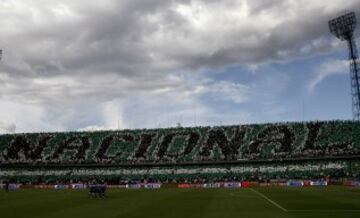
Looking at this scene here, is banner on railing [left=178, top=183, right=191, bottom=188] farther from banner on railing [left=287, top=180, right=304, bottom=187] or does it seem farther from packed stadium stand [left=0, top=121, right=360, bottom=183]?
banner on railing [left=287, top=180, right=304, bottom=187]

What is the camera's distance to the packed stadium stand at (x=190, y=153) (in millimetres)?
108000

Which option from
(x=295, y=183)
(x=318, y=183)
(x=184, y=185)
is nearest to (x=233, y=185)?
(x=184, y=185)

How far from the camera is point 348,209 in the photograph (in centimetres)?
3850

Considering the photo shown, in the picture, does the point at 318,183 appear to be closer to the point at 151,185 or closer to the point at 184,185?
the point at 184,185

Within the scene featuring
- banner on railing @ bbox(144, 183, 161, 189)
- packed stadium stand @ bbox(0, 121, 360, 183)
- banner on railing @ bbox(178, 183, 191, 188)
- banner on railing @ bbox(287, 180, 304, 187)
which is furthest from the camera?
packed stadium stand @ bbox(0, 121, 360, 183)

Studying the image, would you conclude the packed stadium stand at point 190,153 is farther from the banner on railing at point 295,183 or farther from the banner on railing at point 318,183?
the banner on railing at point 295,183

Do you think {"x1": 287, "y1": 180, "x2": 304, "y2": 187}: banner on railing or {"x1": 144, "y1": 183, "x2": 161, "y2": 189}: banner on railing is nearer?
{"x1": 287, "y1": 180, "x2": 304, "y2": 187}: banner on railing

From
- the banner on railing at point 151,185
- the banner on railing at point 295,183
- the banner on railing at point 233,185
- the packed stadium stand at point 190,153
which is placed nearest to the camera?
the banner on railing at point 295,183

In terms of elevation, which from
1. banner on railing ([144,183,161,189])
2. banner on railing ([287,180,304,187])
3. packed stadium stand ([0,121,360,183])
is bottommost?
banner on railing ([144,183,161,189])

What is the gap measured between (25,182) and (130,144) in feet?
85.3

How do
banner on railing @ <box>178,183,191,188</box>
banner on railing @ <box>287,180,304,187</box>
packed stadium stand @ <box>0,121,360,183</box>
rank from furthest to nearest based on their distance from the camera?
packed stadium stand @ <box>0,121,360,183</box>, banner on railing @ <box>178,183,191,188</box>, banner on railing @ <box>287,180,304,187</box>

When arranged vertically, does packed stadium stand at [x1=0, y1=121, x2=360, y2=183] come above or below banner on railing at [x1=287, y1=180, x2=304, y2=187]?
above

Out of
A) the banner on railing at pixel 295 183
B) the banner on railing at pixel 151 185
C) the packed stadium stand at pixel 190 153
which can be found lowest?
the banner on railing at pixel 151 185

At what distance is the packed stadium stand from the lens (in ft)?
354
